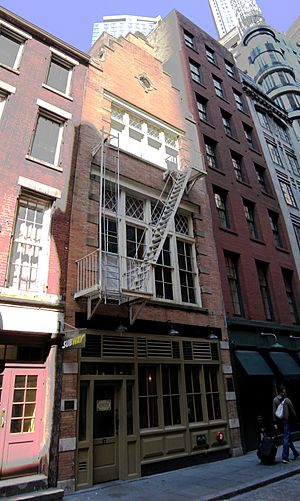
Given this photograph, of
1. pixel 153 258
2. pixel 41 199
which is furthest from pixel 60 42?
pixel 153 258

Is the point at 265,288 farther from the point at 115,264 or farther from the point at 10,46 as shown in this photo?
the point at 10,46

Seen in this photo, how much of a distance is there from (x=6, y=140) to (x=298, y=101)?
43378 millimetres

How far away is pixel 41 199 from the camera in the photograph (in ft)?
32.4

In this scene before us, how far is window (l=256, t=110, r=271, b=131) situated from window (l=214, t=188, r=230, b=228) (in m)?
9.83

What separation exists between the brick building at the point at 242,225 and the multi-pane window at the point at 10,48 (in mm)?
8927

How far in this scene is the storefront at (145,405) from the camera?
332 inches

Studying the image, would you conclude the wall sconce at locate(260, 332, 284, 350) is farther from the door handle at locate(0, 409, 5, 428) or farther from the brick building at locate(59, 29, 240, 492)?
the door handle at locate(0, 409, 5, 428)

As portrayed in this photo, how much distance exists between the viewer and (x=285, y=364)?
43.4 ft

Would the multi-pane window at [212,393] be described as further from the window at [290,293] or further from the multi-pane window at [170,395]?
the window at [290,293]

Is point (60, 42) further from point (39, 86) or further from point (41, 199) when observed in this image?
point (41, 199)

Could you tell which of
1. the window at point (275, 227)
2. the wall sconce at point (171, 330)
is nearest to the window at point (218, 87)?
the window at point (275, 227)

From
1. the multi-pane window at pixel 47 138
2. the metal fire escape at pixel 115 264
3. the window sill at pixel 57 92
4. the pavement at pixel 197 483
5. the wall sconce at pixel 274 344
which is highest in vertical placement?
the window sill at pixel 57 92

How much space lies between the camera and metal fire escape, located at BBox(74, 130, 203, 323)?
8.68 m

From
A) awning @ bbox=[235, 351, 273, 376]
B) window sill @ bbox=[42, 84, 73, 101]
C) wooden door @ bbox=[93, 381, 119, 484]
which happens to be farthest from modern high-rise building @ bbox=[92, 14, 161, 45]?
wooden door @ bbox=[93, 381, 119, 484]
